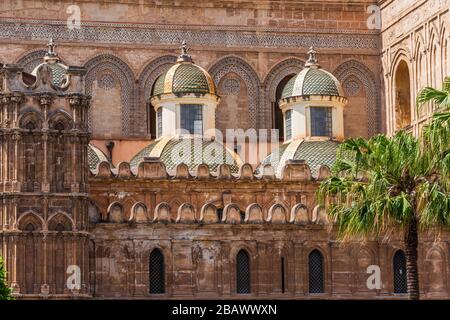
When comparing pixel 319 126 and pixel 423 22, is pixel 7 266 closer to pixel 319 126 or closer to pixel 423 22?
pixel 319 126

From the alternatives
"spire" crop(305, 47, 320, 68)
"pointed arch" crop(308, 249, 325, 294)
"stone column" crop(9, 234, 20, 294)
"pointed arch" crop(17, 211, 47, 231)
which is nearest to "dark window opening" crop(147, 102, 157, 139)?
"spire" crop(305, 47, 320, 68)

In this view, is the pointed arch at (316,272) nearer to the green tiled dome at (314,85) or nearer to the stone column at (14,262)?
the green tiled dome at (314,85)

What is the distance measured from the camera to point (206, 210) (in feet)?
130

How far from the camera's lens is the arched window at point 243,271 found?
39.8 meters

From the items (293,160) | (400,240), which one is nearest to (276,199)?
(293,160)

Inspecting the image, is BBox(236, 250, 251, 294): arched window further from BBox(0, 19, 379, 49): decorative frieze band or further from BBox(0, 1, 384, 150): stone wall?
BBox(0, 19, 379, 49): decorative frieze band

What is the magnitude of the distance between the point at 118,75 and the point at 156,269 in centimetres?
1313

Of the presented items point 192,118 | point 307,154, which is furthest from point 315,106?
point 192,118

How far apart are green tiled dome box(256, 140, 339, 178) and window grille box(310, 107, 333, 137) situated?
42 cm

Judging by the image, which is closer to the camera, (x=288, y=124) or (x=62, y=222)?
(x=62, y=222)

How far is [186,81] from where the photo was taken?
44.8 meters

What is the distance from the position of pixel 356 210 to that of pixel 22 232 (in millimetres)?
10359

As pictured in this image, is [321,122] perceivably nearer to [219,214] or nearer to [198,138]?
[198,138]

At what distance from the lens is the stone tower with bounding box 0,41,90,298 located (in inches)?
1443
